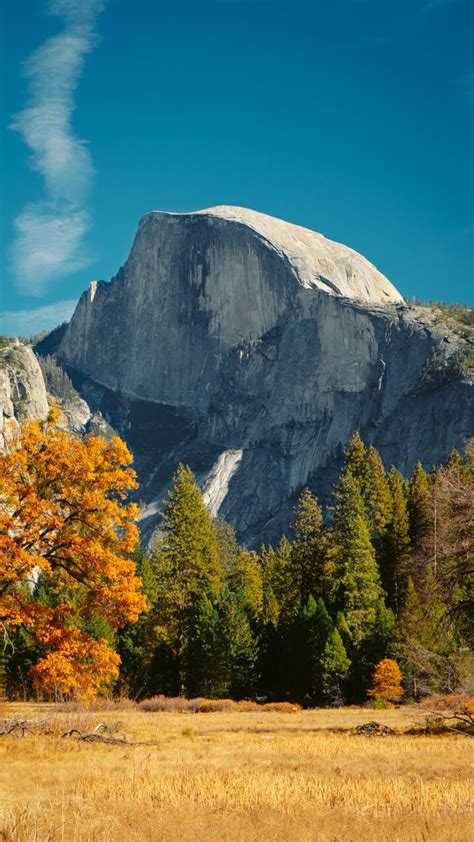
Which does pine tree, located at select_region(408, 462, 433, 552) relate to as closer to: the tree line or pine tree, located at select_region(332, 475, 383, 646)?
the tree line

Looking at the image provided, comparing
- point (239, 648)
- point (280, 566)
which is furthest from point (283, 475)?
point (239, 648)

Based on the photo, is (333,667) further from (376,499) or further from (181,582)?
(376,499)

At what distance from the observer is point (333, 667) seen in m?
44.4

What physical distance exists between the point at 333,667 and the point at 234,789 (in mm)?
33251

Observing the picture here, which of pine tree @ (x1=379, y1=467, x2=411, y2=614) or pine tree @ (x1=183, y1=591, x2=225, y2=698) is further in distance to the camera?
pine tree @ (x1=379, y1=467, x2=411, y2=614)

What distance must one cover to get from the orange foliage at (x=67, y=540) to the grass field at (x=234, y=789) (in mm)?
2056

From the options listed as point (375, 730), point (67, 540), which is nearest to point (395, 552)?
point (375, 730)

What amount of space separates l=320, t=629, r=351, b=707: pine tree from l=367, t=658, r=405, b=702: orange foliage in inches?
92.7

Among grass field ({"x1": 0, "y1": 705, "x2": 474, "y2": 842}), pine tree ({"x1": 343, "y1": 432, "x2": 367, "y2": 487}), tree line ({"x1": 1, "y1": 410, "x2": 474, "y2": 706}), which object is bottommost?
grass field ({"x1": 0, "y1": 705, "x2": 474, "y2": 842})

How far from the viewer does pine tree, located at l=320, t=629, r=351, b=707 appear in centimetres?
4438

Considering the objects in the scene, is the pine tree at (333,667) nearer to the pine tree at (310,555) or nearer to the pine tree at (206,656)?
the pine tree at (206,656)

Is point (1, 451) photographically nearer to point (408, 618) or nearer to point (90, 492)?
point (90, 492)

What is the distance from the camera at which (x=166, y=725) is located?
89.0 feet

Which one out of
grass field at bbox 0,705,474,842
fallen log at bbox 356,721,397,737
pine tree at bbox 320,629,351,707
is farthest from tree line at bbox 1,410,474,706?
grass field at bbox 0,705,474,842
